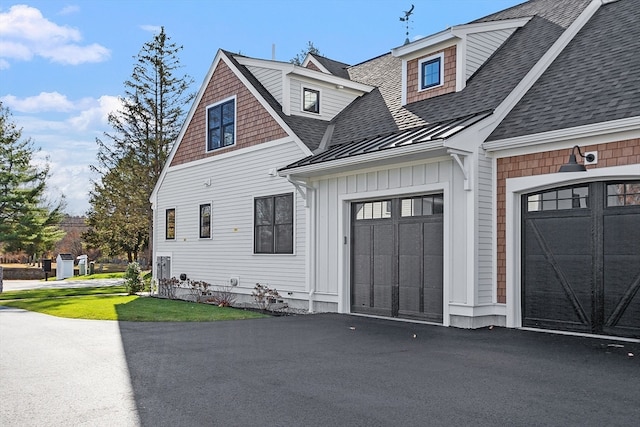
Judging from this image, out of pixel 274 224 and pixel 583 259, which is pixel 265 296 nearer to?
pixel 274 224

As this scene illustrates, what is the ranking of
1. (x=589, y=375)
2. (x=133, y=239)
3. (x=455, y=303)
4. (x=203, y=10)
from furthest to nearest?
(x=133, y=239) < (x=203, y=10) < (x=455, y=303) < (x=589, y=375)

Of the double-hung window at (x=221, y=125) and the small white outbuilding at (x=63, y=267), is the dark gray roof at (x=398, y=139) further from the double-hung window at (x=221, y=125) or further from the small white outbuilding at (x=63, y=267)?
the small white outbuilding at (x=63, y=267)

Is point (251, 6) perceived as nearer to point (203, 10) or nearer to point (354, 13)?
point (203, 10)

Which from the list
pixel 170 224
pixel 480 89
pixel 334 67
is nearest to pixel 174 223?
pixel 170 224

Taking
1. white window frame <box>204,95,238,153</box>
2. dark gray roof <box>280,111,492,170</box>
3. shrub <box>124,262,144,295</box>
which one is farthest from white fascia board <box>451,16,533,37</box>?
shrub <box>124,262,144,295</box>

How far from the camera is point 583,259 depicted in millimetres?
9289

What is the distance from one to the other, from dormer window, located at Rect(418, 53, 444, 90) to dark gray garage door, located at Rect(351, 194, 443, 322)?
3.12 meters

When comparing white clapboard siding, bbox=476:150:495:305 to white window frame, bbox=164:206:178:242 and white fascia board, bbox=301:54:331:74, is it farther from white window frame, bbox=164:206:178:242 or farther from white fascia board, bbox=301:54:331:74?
white window frame, bbox=164:206:178:242

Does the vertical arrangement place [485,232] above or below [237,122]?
below

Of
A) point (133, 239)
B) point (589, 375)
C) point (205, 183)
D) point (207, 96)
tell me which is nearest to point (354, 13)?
point (207, 96)

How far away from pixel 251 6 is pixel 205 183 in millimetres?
5339

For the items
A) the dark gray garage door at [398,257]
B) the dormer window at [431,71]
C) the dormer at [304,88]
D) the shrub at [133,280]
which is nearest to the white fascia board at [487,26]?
the dormer window at [431,71]

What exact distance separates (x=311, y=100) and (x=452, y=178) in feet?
20.9

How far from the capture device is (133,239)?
142ft
